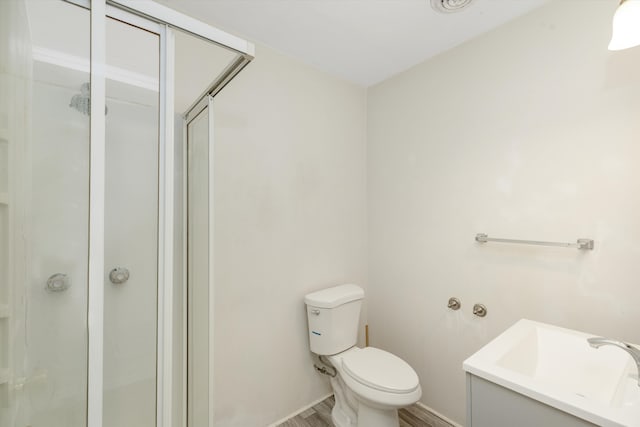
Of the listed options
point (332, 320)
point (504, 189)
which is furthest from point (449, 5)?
point (332, 320)

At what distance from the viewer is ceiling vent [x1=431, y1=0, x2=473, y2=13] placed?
1.37 m

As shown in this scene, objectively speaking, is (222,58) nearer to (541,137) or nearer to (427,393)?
(541,137)

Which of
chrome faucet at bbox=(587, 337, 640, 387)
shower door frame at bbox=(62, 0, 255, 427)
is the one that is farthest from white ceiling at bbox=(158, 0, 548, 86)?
chrome faucet at bbox=(587, 337, 640, 387)

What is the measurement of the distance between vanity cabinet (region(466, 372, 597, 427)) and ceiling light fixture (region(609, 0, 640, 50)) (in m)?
1.12

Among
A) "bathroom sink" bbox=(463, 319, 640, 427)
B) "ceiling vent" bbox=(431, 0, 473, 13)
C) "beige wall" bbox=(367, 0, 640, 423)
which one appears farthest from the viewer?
"ceiling vent" bbox=(431, 0, 473, 13)

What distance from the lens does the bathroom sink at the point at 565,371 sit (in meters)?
0.72

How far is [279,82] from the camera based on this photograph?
5.85 feet

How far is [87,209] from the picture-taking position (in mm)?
629

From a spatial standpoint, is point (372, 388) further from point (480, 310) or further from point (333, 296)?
point (480, 310)

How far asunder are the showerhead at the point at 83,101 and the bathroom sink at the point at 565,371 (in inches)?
49.0

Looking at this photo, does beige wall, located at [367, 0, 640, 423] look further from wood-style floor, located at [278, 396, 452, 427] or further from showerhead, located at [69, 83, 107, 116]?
showerhead, located at [69, 83, 107, 116]

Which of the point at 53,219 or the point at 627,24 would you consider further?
the point at 627,24

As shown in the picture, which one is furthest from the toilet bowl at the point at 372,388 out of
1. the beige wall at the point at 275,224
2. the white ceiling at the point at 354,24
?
the white ceiling at the point at 354,24

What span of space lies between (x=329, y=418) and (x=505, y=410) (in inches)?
50.8
